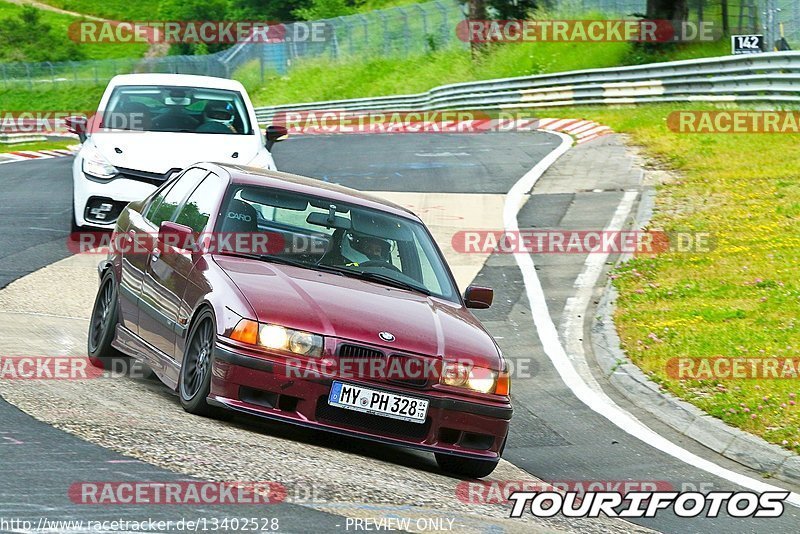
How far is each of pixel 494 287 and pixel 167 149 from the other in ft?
12.7

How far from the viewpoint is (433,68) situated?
5272cm

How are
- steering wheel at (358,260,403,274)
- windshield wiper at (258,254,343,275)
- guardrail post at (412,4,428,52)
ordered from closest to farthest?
windshield wiper at (258,254,343,275) → steering wheel at (358,260,403,274) → guardrail post at (412,4,428,52)

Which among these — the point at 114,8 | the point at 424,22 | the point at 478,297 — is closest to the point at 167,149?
the point at 478,297

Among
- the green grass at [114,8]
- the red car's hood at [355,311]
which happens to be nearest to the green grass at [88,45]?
the green grass at [114,8]

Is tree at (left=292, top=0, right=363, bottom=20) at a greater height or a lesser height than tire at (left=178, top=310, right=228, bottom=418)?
greater

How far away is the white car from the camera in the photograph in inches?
554

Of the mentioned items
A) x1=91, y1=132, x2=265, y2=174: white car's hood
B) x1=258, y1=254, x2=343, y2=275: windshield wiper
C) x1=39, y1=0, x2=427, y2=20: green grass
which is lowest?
x1=258, y1=254, x2=343, y2=275: windshield wiper

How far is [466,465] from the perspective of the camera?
752 centimetres

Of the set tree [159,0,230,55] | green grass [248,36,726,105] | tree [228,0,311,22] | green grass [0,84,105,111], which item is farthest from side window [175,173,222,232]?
tree [159,0,230,55]

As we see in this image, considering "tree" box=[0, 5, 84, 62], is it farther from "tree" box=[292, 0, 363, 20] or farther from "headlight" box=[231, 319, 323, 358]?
"headlight" box=[231, 319, 323, 358]

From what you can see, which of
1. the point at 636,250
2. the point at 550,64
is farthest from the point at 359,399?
the point at 550,64

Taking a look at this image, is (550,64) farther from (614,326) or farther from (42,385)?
(42,385)

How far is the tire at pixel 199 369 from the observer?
7.26 metres

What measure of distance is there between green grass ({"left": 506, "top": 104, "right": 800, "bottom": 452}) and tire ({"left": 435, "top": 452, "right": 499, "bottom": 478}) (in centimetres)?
261
